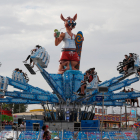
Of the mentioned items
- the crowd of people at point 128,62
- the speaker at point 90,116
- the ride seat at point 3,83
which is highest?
the crowd of people at point 128,62

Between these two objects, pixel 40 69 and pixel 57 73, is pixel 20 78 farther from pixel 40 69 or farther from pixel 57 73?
pixel 40 69

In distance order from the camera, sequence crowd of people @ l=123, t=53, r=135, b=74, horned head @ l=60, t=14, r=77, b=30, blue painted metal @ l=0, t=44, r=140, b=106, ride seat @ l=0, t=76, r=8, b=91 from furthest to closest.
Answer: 1. horned head @ l=60, t=14, r=77, b=30
2. blue painted metal @ l=0, t=44, r=140, b=106
3. ride seat @ l=0, t=76, r=8, b=91
4. crowd of people @ l=123, t=53, r=135, b=74

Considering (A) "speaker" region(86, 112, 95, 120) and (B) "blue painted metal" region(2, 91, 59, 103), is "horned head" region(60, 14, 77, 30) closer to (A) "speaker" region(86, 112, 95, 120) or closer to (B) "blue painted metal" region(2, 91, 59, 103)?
(B) "blue painted metal" region(2, 91, 59, 103)

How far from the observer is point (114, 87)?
28.9m

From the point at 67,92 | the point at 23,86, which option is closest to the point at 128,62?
the point at 67,92

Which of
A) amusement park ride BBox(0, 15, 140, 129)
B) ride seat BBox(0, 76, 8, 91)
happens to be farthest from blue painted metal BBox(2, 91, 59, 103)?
ride seat BBox(0, 76, 8, 91)

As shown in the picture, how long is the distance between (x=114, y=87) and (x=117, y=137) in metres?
9.58

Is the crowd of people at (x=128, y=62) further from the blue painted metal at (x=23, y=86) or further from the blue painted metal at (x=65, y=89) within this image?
the blue painted metal at (x=23, y=86)

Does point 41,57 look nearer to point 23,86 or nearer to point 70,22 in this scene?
point 23,86

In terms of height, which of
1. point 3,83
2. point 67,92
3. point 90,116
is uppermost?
point 3,83

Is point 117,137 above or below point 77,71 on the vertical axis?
below

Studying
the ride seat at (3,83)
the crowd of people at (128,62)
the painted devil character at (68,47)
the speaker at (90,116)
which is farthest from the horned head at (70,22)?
the speaker at (90,116)

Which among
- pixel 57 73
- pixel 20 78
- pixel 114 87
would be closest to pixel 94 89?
pixel 114 87

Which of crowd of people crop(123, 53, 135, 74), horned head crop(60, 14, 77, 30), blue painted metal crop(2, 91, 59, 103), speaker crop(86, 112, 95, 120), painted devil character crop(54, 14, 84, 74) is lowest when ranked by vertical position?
speaker crop(86, 112, 95, 120)
